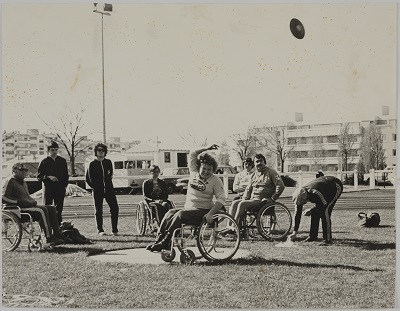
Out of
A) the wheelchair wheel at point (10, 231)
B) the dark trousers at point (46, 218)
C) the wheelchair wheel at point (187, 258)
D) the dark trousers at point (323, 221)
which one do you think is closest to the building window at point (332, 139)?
the dark trousers at point (323, 221)

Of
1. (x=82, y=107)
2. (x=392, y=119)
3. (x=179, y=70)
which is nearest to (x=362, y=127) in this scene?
(x=392, y=119)

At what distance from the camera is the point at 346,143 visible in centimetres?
728

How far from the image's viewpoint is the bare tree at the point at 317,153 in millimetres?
7281

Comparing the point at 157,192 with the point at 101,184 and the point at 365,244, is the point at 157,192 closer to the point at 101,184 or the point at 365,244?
the point at 101,184

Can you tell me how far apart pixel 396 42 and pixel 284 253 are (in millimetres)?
2450

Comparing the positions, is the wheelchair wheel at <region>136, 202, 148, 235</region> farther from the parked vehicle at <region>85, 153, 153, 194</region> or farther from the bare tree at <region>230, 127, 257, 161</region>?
the bare tree at <region>230, 127, 257, 161</region>

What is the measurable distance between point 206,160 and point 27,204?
211 centimetres

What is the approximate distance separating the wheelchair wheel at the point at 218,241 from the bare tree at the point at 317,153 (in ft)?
3.63

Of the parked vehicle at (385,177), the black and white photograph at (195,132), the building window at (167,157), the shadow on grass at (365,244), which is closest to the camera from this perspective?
the black and white photograph at (195,132)

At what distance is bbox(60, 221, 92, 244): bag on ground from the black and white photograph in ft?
0.05

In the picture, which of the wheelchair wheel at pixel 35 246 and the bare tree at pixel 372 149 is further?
the wheelchair wheel at pixel 35 246

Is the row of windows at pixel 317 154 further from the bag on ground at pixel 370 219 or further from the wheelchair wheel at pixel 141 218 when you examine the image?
the wheelchair wheel at pixel 141 218

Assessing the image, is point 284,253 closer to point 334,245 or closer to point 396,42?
point 334,245

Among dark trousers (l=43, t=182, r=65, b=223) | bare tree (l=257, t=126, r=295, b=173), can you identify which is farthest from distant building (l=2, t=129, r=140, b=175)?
bare tree (l=257, t=126, r=295, b=173)
